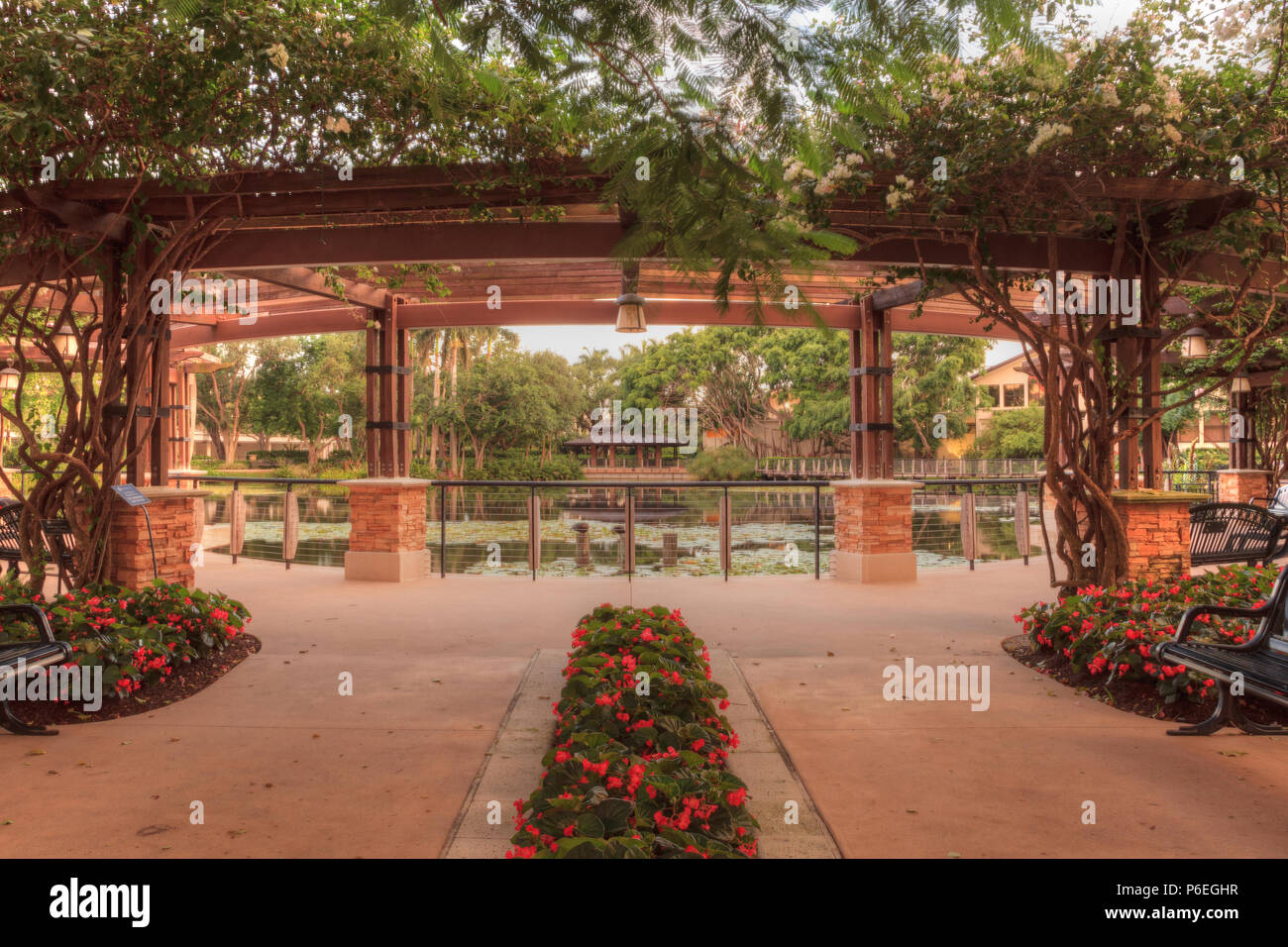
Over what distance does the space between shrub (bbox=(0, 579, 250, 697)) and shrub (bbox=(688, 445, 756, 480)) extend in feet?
70.7

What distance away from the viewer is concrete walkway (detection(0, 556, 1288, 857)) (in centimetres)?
230

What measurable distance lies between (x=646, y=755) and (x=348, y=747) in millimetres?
1257

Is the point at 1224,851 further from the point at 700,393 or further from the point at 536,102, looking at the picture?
the point at 700,393

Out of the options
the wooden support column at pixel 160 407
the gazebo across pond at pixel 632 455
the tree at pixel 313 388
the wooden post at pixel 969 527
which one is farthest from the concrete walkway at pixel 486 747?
the gazebo across pond at pixel 632 455

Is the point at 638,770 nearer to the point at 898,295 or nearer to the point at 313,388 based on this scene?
the point at 898,295

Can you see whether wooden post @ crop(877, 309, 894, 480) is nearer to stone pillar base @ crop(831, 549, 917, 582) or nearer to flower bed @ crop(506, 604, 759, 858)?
stone pillar base @ crop(831, 549, 917, 582)

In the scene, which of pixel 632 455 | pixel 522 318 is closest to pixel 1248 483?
pixel 522 318

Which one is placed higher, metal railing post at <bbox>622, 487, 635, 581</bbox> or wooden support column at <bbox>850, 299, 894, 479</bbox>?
wooden support column at <bbox>850, 299, 894, 479</bbox>

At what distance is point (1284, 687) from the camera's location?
2.55 metres

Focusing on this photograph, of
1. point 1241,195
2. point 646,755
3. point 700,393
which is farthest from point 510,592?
point 700,393

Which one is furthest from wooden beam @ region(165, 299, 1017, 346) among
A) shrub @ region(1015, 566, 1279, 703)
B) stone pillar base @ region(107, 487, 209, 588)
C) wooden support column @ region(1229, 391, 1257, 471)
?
wooden support column @ region(1229, 391, 1257, 471)

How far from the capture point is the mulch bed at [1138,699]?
3.33 metres

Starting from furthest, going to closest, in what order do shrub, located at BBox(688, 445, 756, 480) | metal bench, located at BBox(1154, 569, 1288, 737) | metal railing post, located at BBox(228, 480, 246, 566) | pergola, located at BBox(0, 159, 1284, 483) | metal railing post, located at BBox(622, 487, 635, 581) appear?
1. shrub, located at BBox(688, 445, 756, 480)
2. metal railing post, located at BBox(228, 480, 246, 566)
3. metal railing post, located at BBox(622, 487, 635, 581)
4. pergola, located at BBox(0, 159, 1284, 483)
5. metal bench, located at BBox(1154, 569, 1288, 737)

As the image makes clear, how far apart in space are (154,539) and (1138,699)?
539 cm
